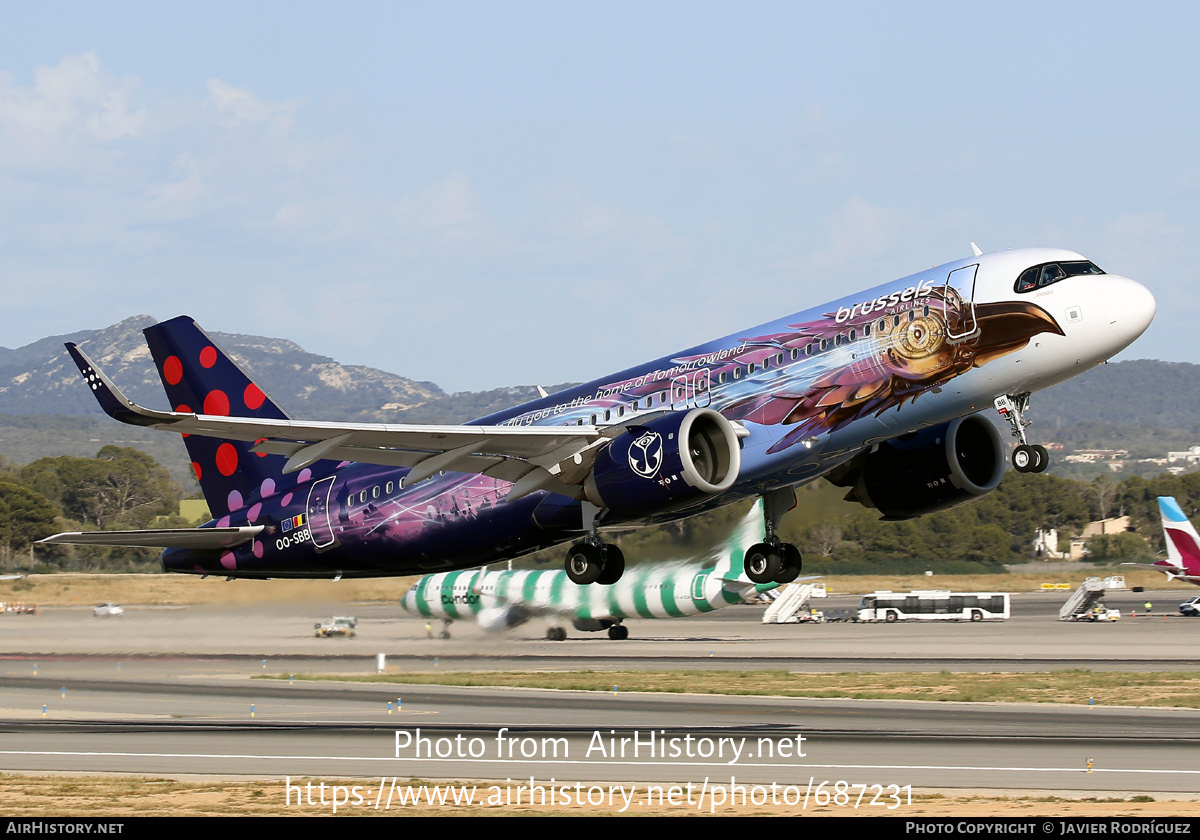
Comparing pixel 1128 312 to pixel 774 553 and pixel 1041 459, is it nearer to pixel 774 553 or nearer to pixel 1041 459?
pixel 1041 459

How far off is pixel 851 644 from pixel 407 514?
46435 millimetres

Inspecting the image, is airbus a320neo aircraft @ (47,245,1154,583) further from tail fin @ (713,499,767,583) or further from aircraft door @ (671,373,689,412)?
tail fin @ (713,499,767,583)

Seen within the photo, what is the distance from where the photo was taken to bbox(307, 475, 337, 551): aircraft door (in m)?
35.9

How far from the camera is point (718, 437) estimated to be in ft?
94.0

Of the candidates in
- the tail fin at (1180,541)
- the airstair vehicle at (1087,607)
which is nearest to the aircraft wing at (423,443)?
the airstair vehicle at (1087,607)

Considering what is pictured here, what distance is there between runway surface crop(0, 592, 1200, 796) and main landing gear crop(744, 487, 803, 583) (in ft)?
15.2

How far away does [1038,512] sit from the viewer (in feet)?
484

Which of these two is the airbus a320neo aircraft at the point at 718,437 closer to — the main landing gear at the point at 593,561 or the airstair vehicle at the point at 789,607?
the main landing gear at the point at 593,561

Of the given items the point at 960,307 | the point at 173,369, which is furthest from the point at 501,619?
the point at 960,307

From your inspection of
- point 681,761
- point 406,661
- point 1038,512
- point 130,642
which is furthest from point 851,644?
point 1038,512

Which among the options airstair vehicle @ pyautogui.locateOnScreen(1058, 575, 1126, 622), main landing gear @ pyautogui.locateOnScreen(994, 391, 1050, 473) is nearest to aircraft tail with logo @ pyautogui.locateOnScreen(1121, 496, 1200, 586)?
airstair vehicle @ pyautogui.locateOnScreen(1058, 575, 1126, 622)

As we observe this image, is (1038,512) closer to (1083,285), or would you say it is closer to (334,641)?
(334,641)

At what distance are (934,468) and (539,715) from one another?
1786 cm

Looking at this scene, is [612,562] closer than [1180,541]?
Yes
